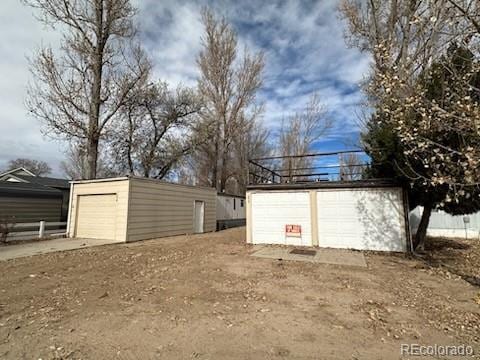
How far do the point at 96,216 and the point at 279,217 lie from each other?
27.0ft

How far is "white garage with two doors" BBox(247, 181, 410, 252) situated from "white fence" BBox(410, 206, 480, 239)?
5685 millimetres

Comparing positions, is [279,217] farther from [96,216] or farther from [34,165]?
[34,165]

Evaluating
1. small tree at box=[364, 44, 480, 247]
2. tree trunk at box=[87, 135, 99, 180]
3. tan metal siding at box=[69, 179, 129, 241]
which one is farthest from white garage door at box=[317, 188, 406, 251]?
tree trunk at box=[87, 135, 99, 180]

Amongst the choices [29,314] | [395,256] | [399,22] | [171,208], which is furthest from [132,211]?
[399,22]

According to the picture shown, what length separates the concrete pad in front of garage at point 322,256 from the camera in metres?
7.76

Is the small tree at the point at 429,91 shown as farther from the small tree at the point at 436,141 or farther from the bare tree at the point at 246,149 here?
the bare tree at the point at 246,149

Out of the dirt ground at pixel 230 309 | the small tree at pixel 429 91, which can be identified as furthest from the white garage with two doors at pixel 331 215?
the dirt ground at pixel 230 309

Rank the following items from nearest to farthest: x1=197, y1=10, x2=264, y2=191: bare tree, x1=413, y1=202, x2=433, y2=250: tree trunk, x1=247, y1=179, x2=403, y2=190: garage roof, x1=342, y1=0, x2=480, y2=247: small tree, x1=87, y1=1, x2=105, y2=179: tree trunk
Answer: x1=342, y1=0, x2=480, y2=247: small tree < x1=413, y1=202, x2=433, y2=250: tree trunk < x1=247, y1=179, x2=403, y2=190: garage roof < x1=87, y1=1, x2=105, y2=179: tree trunk < x1=197, y1=10, x2=264, y2=191: bare tree

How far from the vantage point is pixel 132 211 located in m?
11.7

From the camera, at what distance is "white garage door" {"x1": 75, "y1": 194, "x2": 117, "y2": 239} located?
39.3ft

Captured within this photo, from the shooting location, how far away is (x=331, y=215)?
10.3m

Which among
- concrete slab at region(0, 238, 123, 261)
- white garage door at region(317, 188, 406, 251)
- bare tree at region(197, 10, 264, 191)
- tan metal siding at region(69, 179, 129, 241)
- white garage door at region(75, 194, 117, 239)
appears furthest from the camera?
bare tree at region(197, 10, 264, 191)

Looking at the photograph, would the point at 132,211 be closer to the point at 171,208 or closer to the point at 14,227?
the point at 171,208

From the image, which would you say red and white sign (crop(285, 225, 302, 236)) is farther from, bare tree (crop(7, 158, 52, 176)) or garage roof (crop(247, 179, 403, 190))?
bare tree (crop(7, 158, 52, 176))
